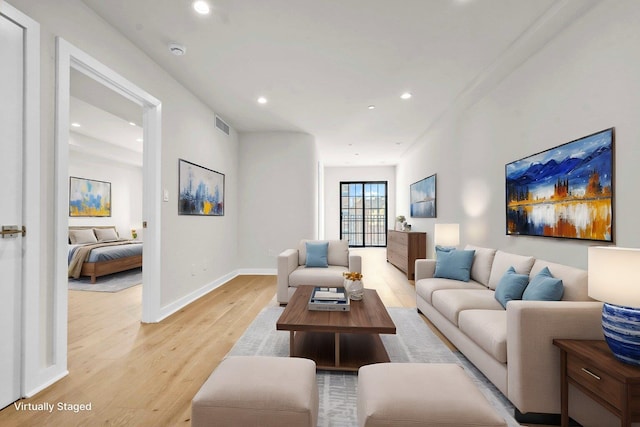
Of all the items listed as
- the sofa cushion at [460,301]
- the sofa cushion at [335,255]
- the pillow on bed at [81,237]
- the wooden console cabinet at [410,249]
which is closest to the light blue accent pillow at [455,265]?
the sofa cushion at [460,301]

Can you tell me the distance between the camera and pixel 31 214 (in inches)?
75.7

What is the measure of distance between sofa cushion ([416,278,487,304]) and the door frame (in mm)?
2889

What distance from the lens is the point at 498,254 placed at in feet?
9.84

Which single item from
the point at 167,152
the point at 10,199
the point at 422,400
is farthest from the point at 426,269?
the point at 10,199

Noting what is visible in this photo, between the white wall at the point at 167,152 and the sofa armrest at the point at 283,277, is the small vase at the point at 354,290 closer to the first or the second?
the sofa armrest at the point at 283,277

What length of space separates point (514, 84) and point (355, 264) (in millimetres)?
2682

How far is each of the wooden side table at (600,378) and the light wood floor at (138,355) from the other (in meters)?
2.04

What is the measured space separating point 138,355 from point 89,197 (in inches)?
253

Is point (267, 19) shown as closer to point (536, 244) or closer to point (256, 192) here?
point (536, 244)

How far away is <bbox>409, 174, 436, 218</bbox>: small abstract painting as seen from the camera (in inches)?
228

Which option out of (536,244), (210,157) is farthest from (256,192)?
(536,244)

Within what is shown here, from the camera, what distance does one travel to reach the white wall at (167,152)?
6.70ft

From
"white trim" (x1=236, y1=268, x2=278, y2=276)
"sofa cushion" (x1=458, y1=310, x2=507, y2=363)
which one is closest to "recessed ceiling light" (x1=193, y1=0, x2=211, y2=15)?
"sofa cushion" (x1=458, y1=310, x2=507, y2=363)

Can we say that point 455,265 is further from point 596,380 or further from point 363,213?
point 363,213
